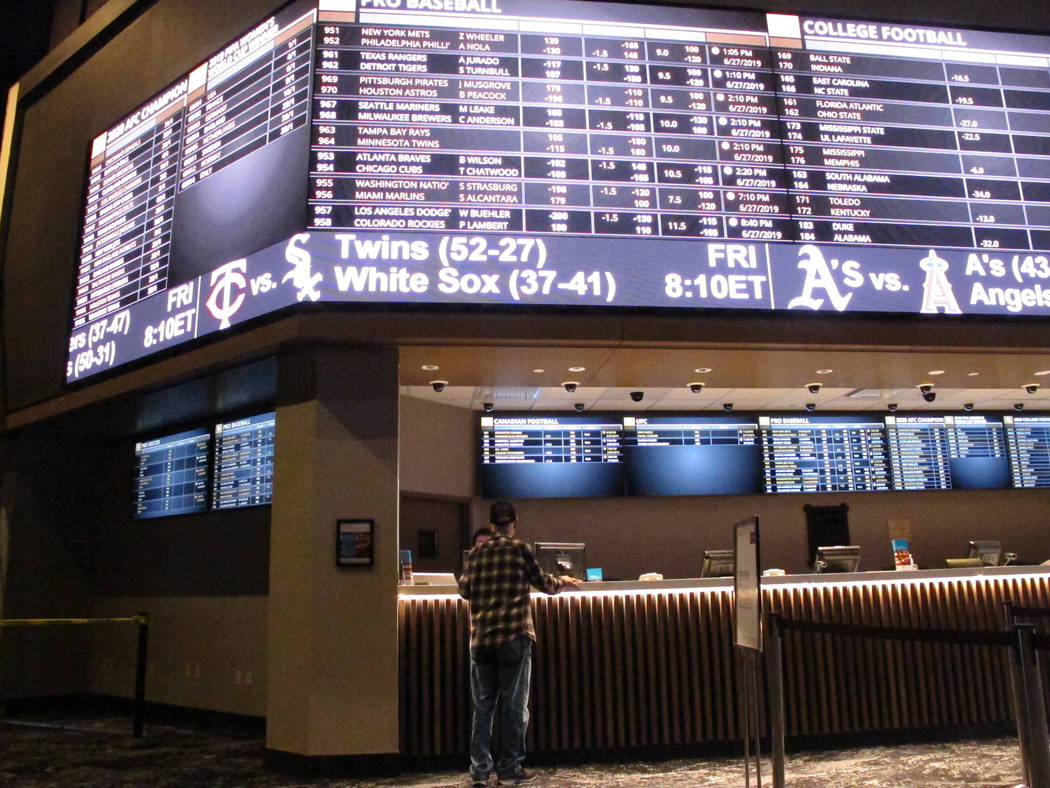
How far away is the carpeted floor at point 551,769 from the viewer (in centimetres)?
457

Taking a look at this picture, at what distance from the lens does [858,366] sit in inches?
230

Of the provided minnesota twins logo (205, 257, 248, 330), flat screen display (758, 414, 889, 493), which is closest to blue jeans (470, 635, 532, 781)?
minnesota twins logo (205, 257, 248, 330)

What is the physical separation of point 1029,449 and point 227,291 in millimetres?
8284

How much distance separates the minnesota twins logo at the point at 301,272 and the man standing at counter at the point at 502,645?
1851 mm

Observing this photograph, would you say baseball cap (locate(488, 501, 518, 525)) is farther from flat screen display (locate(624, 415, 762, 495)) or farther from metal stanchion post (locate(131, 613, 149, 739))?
flat screen display (locate(624, 415, 762, 495))

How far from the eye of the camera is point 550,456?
8.05 m

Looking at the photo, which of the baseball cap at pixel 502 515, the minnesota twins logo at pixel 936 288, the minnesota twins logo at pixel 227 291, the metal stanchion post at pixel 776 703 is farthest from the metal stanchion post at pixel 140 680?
the minnesota twins logo at pixel 936 288

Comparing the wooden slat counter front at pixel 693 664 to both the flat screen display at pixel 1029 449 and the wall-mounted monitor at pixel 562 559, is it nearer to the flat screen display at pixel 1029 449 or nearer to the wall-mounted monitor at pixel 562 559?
the wall-mounted monitor at pixel 562 559

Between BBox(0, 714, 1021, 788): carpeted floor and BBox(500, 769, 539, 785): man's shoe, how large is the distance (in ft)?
0.19

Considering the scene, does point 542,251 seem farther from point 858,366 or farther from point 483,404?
point 483,404

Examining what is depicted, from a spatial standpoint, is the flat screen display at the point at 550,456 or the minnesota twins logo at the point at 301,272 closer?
the minnesota twins logo at the point at 301,272

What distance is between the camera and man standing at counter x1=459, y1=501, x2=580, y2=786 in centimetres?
436

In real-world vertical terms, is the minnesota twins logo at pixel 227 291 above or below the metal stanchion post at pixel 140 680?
above

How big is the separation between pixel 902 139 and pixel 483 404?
4.17 metres
